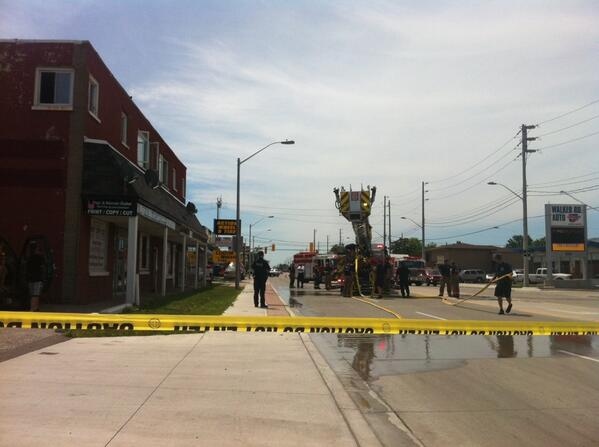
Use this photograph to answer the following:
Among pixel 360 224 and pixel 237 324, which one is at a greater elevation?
pixel 360 224

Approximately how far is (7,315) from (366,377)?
558 centimetres

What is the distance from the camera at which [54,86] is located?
16500mm

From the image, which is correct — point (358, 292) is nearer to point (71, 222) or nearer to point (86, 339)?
point (71, 222)

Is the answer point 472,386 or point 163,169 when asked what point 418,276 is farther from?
point 472,386

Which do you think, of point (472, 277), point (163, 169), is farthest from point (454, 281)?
point (472, 277)

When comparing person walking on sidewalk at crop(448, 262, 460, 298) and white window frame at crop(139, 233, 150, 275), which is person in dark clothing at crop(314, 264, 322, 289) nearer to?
person walking on sidewalk at crop(448, 262, 460, 298)

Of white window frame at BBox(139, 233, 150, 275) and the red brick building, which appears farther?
white window frame at BBox(139, 233, 150, 275)

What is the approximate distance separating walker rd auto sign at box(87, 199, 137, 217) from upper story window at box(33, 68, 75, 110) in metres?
2.85

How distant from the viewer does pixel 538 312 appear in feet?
64.5

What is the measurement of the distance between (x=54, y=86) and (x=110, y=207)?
3.81 m

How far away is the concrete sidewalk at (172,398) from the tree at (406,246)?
447 ft

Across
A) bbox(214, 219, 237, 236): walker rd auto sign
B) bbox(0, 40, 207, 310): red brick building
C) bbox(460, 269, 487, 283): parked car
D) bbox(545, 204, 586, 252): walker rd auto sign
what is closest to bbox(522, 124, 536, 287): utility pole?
bbox(545, 204, 586, 252): walker rd auto sign

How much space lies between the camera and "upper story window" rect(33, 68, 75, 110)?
644 inches

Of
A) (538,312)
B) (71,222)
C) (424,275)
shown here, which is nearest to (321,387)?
(71,222)
